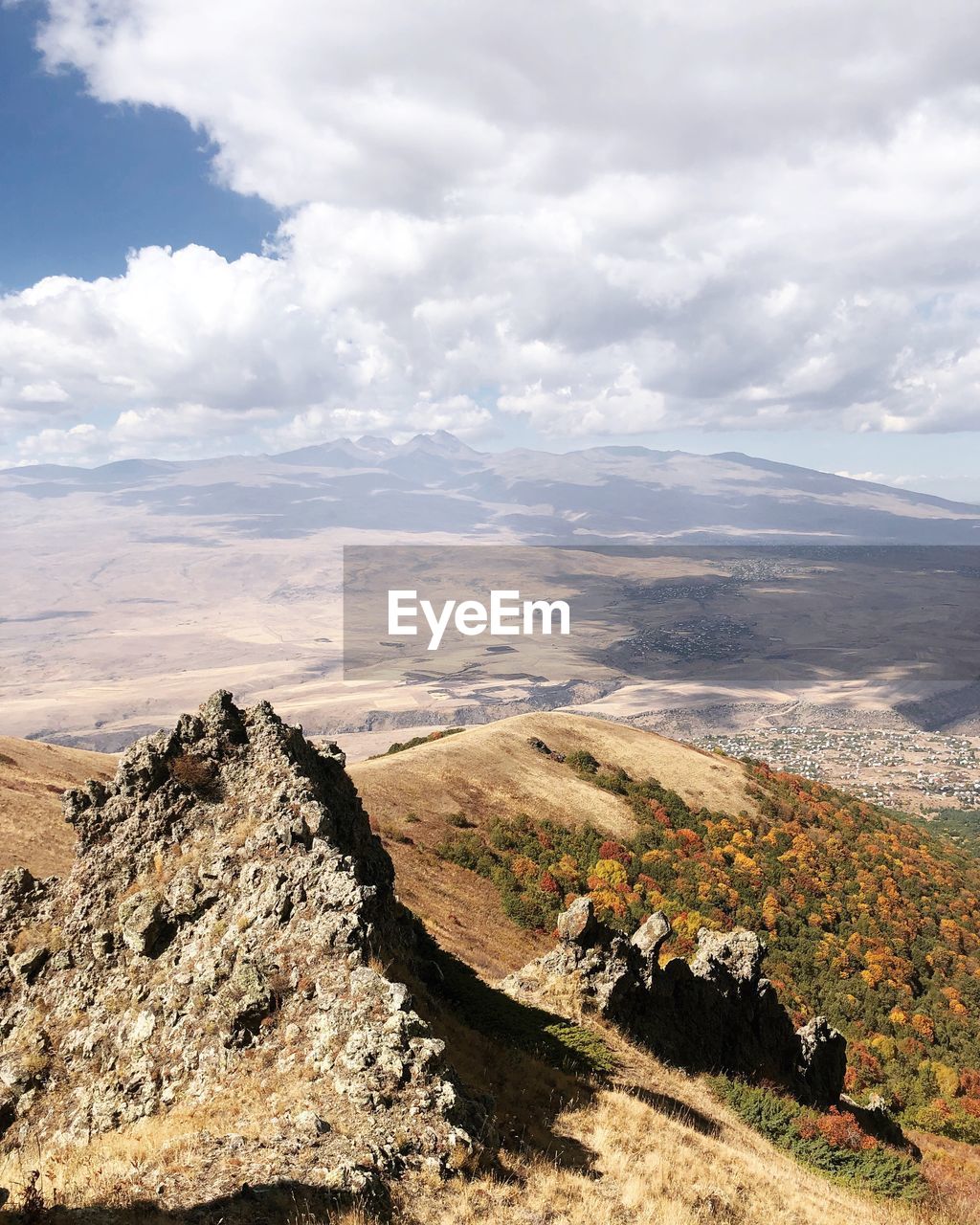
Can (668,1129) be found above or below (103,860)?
below

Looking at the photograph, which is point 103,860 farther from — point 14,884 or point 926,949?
point 926,949

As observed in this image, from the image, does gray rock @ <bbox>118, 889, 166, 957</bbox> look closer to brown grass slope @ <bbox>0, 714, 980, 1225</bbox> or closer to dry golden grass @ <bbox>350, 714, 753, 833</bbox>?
brown grass slope @ <bbox>0, 714, 980, 1225</bbox>

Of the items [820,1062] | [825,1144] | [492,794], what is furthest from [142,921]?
[492,794]

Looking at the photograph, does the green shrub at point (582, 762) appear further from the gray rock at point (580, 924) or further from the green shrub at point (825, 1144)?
the green shrub at point (825, 1144)

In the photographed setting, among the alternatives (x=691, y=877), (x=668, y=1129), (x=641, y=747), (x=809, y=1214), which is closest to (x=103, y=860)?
(x=668, y=1129)

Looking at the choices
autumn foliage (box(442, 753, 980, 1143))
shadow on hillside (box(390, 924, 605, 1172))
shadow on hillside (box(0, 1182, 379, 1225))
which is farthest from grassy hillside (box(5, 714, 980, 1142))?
shadow on hillside (box(0, 1182, 379, 1225))

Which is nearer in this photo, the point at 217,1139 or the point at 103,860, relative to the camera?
the point at 217,1139
